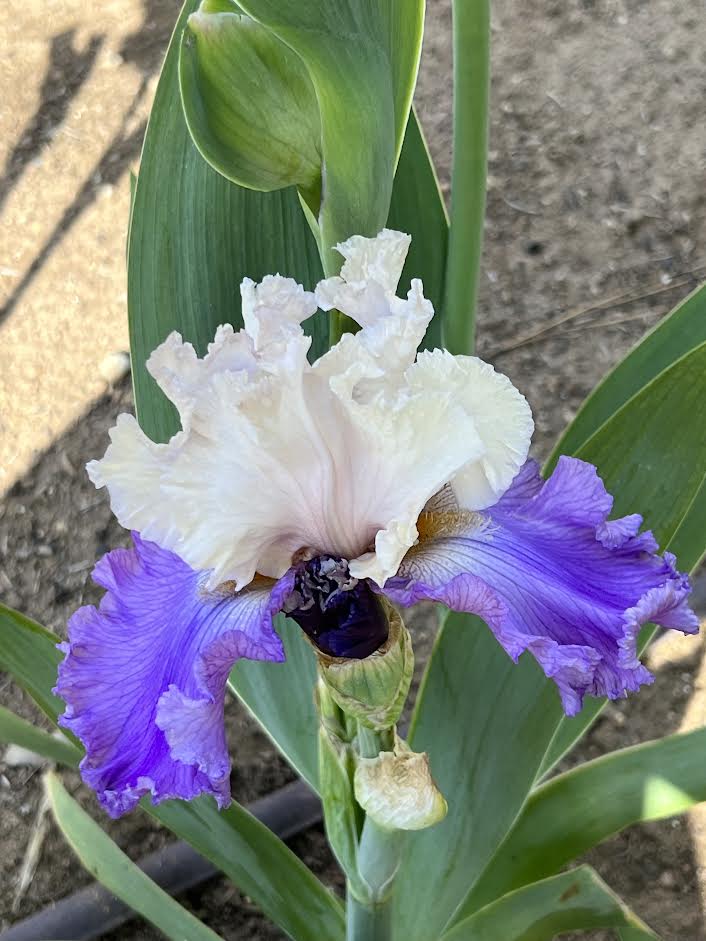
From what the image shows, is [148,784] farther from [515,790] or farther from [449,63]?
[449,63]

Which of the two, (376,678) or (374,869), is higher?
(376,678)

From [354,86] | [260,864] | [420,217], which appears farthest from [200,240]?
[260,864]

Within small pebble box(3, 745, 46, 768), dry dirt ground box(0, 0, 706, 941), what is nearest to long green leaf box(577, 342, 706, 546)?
dry dirt ground box(0, 0, 706, 941)

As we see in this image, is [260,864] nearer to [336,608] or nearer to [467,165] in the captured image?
[336,608]

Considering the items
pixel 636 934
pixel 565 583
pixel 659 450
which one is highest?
pixel 565 583

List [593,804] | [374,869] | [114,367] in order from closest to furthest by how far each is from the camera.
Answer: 1. [374,869]
2. [593,804]
3. [114,367]

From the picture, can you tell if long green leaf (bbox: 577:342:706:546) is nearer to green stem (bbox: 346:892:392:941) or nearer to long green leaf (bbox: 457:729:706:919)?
long green leaf (bbox: 457:729:706:919)

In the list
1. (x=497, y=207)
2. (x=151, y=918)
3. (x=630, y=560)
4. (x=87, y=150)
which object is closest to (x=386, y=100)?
(x=630, y=560)
